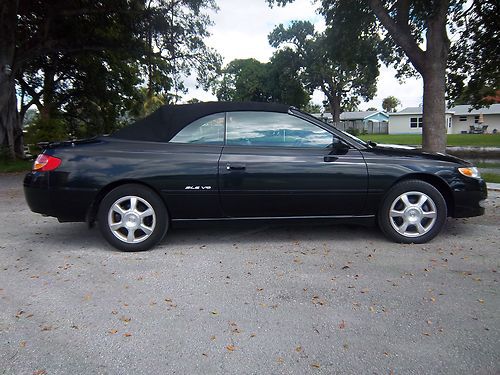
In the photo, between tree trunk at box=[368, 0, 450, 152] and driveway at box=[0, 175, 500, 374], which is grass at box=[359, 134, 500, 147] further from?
driveway at box=[0, 175, 500, 374]

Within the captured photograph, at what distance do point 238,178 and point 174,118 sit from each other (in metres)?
1.08

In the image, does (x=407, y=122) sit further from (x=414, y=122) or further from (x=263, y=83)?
(x=263, y=83)

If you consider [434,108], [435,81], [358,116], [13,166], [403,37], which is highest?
[358,116]

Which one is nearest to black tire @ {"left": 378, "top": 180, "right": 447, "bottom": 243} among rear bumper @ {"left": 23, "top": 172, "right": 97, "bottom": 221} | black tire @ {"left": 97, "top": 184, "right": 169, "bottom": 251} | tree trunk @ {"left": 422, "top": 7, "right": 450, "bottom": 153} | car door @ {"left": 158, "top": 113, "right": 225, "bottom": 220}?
car door @ {"left": 158, "top": 113, "right": 225, "bottom": 220}

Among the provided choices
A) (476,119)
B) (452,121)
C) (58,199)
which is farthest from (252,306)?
(452,121)

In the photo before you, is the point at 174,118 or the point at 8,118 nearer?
the point at 174,118

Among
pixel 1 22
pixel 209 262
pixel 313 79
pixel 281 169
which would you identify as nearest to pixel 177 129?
pixel 281 169

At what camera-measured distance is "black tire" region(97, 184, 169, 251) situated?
170 inches

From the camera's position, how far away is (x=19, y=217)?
616 cm

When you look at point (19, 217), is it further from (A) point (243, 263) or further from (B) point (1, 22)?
(B) point (1, 22)

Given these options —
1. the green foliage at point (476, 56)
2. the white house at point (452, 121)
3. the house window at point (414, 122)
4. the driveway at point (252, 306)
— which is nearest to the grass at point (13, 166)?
the driveway at point (252, 306)

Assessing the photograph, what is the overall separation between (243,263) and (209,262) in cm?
36

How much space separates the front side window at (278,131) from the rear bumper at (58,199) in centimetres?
175

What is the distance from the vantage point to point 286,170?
4395mm
